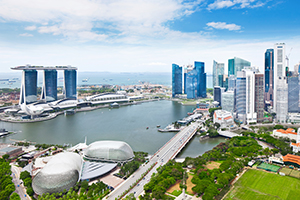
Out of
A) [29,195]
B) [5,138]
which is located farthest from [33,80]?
[29,195]

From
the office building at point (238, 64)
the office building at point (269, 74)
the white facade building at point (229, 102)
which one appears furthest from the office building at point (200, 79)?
the white facade building at point (229, 102)

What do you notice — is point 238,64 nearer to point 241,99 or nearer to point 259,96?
point 259,96

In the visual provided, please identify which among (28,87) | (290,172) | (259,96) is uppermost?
(28,87)

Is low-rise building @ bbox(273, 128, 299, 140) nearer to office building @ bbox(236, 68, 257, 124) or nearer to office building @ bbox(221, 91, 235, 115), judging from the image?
office building @ bbox(236, 68, 257, 124)

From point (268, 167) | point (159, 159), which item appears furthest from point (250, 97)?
point (159, 159)

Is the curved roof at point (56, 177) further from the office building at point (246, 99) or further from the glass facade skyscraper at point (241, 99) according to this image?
the office building at point (246, 99)

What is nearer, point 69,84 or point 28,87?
point 28,87
